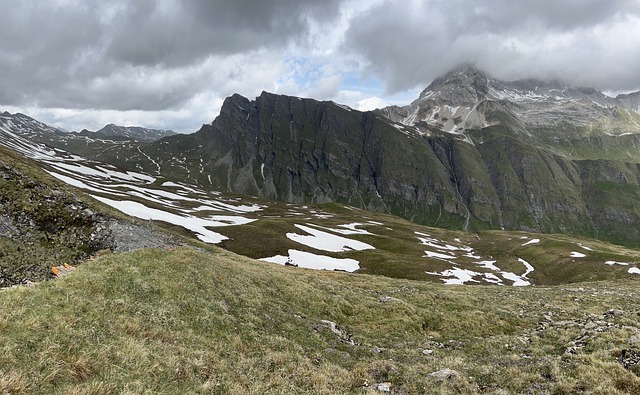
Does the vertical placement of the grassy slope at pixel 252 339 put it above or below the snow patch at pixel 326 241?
above

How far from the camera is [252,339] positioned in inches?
664

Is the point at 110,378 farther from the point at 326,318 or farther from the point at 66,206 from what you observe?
the point at 66,206

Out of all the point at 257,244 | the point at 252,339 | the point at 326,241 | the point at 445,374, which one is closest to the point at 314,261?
the point at 257,244

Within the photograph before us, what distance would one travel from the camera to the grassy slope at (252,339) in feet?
34.4

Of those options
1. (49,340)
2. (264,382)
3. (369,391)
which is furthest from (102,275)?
(369,391)

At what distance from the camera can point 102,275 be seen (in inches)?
657

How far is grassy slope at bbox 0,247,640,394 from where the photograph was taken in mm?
10484

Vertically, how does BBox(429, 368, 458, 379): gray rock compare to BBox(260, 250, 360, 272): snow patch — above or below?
above

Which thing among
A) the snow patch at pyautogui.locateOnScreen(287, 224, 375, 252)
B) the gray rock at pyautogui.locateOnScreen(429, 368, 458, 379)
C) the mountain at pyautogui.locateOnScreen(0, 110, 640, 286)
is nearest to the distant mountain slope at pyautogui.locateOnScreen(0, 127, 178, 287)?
the mountain at pyautogui.locateOnScreen(0, 110, 640, 286)

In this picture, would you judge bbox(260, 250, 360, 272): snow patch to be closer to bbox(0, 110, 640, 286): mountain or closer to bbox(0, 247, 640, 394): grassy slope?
bbox(0, 110, 640, 286): mountain

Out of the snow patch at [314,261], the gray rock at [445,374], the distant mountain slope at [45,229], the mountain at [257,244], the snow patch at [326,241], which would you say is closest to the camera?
the gray rock at [445,374]

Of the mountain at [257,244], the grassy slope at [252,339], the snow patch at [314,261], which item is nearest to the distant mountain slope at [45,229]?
the mountain at [257,244]

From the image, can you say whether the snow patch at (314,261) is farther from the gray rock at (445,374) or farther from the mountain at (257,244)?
the gray rock at (445,374)

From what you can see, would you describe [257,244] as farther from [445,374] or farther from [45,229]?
[445,374]
